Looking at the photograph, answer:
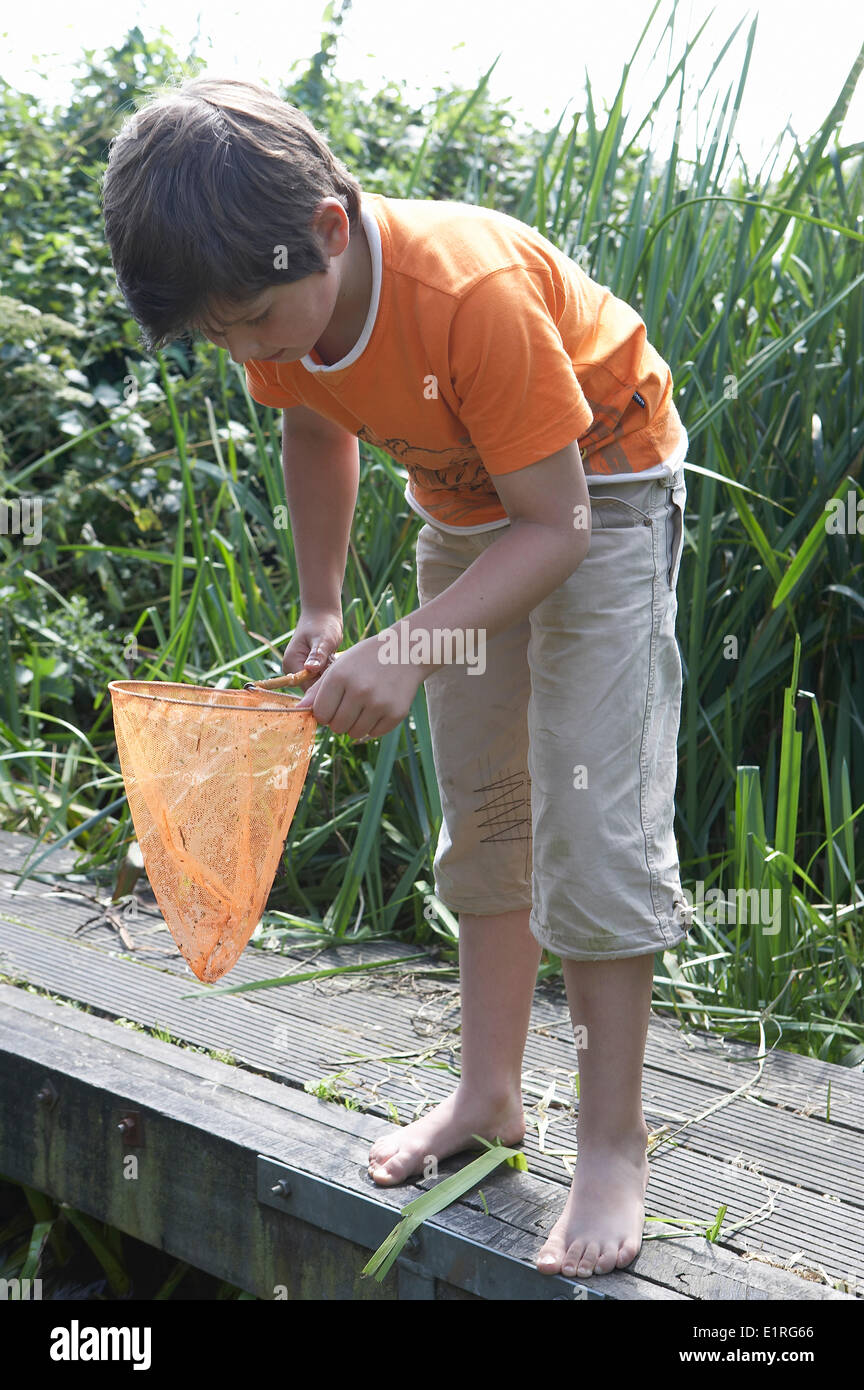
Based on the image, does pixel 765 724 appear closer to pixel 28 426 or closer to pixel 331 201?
pixel 331 201

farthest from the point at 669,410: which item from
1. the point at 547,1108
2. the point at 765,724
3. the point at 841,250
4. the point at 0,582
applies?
the point at 0,582

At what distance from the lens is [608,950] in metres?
1.53

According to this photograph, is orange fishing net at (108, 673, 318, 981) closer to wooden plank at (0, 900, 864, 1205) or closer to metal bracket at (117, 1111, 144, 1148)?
metal bracket at (117, 1111, 144, 1148)

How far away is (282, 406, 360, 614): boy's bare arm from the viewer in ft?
5.97

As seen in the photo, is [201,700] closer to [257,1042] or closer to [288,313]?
[288,313]

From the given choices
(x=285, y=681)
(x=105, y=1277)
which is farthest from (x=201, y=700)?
(x=105, y=1277)

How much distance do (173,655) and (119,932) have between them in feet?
2.51

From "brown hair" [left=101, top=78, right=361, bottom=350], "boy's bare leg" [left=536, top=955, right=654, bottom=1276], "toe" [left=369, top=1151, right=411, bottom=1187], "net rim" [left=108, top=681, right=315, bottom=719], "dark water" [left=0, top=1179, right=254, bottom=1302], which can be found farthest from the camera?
"dark water" [left=0, top=1179, right=254, bottom=1302]

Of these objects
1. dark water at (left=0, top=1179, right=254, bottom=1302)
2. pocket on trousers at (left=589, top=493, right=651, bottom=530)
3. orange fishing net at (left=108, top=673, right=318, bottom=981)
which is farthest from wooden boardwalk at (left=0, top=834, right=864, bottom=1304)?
pocket on trousers at (left=589, top=493, right=651, bottom=530)

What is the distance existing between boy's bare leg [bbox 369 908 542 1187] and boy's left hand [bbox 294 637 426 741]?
0.54 meters

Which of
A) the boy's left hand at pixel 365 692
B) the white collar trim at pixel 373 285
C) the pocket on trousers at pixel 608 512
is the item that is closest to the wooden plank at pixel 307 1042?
the boy's left hand at pixel 365 692

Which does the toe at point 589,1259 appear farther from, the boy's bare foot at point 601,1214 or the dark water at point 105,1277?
the dark water at point 105,1277

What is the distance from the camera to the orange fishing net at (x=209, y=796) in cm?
143

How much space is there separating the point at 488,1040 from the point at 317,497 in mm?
810
